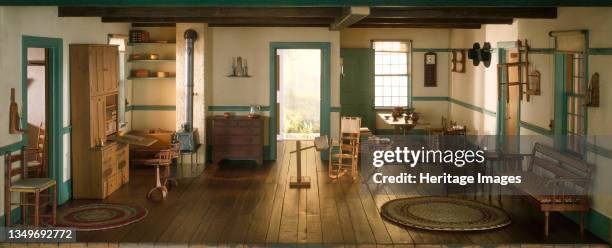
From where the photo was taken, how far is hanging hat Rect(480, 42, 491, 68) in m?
13.6

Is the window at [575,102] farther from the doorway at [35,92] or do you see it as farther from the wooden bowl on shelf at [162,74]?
the wooden bowl on shelf at [162,74]

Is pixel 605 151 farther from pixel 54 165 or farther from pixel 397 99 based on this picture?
pixel 397 99

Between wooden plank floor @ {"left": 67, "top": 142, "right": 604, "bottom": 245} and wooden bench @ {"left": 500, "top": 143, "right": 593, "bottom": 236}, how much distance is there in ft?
1.05

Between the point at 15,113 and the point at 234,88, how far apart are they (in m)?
6.19

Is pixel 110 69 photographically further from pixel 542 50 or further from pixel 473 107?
pixel 473 107

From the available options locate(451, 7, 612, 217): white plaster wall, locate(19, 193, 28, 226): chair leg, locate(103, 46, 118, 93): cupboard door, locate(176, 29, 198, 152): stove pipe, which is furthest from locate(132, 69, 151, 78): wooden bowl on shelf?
locate(451, 7, 612, 217): white plaster wall

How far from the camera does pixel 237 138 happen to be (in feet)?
46.6

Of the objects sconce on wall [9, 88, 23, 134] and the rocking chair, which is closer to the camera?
sconce on wall [9, 88, 23, 134]

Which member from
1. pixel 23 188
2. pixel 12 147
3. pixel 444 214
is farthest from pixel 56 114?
pixel 444 214

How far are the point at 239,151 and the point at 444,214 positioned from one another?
5.48 m

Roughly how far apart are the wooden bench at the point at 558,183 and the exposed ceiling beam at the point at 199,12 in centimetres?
334

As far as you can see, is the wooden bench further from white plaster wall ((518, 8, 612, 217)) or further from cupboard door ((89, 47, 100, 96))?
cupboard door ((89, 47, 100, 96))

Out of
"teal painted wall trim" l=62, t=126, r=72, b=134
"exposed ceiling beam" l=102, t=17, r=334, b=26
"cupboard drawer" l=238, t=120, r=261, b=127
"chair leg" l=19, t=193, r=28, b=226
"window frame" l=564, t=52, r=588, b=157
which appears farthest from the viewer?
"cupboard drawer" l=238, t=120, r=261, b=127

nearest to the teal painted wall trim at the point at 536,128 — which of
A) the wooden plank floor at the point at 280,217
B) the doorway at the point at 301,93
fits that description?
the wooden plank floor at the point at 280,217
